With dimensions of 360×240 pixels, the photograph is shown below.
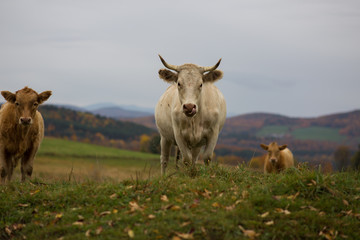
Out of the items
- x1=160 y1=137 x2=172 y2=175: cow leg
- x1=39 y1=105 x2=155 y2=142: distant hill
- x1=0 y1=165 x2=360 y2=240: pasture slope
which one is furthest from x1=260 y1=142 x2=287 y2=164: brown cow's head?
x1=39 y1=105 x2=155 y2=142: distant hill

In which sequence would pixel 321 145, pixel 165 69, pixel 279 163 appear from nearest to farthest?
pixel 165 69 → pixel 279 163 → pixel 321 145

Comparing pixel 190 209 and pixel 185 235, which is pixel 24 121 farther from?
pixel 185 235

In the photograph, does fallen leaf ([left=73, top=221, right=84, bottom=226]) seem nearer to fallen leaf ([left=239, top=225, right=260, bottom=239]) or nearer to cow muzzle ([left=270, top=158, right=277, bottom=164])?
fallen leaf ([left=239, top=225, right=260, bottom=239])

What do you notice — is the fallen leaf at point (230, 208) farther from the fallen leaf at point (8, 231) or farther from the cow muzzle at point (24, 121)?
the cow muzzle at point (24, 121)

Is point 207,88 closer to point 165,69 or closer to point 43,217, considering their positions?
point 165,69

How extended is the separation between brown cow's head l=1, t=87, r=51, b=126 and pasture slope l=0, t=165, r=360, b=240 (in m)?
2.32

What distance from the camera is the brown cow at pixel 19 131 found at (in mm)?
9773

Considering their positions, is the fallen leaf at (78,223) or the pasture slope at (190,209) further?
the fallen leaf at (78,223)

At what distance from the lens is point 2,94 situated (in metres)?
9.91

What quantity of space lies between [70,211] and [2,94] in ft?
16.3

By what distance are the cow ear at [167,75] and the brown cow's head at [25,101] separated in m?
3.18

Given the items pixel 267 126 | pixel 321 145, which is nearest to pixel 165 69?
pixel 321 145

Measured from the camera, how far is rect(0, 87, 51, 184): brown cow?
32.1 ft

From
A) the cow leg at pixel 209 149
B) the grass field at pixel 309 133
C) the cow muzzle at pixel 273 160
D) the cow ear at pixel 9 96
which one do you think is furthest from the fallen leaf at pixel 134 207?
the grass field at pixel 309 133
